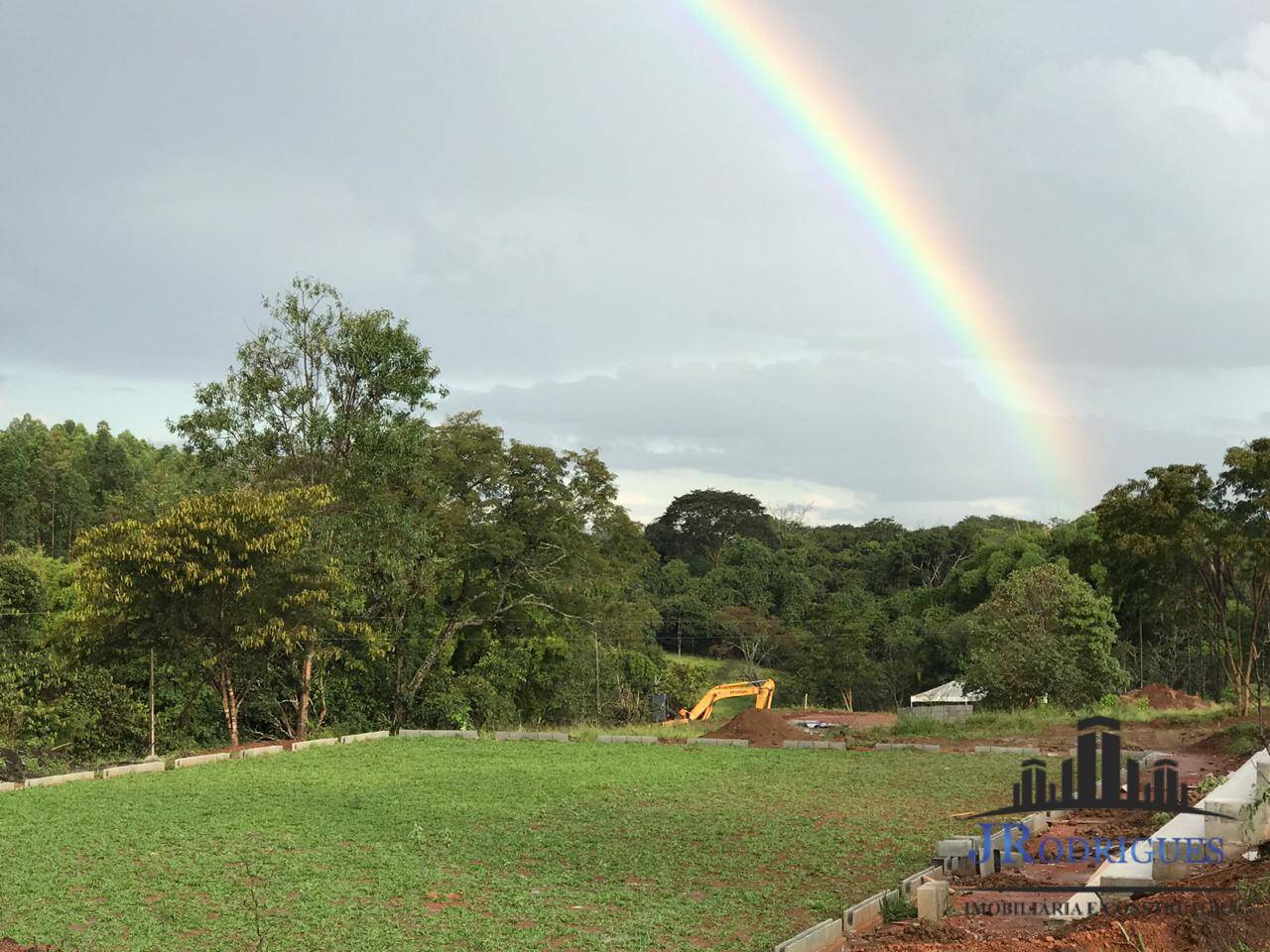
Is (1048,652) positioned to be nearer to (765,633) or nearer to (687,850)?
(687,850)

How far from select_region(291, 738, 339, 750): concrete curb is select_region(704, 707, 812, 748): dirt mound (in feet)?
21.2

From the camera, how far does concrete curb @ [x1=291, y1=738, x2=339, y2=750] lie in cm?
1686

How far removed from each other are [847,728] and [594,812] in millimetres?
9879

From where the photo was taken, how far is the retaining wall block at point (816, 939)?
221 inches

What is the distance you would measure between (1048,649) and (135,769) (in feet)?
54.7

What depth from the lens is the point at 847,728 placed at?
19.5 meters

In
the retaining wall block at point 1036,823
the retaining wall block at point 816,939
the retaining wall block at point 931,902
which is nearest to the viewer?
the retaining wall block at point 816,939

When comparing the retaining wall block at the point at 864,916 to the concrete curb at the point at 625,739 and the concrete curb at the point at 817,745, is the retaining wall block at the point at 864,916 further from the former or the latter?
the concrete curb at the point at 625,739

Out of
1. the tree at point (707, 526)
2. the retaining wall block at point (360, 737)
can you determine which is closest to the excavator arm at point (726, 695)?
the retaining wall block at point (360, 737)

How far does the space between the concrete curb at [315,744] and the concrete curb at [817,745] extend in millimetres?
7383

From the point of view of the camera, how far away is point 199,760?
15.2 metres

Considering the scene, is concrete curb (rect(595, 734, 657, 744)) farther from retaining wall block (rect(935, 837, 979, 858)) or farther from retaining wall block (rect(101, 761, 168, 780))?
retaining wall block (rect(935, 837, 979, 858))

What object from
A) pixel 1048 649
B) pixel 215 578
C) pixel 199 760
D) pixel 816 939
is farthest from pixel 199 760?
pixel 1048 649

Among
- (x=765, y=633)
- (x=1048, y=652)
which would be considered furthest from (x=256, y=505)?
(x=765, y=633)
